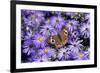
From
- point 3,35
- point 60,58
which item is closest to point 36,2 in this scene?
point 3,35

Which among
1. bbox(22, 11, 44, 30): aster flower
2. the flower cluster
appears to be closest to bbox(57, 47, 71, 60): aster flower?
the flower cluster

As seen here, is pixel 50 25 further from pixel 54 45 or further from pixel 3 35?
pixel 3 35

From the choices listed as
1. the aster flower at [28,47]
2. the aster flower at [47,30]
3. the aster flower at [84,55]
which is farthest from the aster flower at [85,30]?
the aster flower at [28,47]

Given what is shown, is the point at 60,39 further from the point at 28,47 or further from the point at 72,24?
the point at 28,47

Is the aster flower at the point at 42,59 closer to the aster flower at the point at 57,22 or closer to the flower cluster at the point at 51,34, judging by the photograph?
the flower cluster at the point at 51,34

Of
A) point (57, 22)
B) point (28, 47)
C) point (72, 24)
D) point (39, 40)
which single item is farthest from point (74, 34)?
point (28, 47)

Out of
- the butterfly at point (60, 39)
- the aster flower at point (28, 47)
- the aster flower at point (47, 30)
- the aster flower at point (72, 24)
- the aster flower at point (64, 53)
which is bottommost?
the aster flower at point (64, 53)
